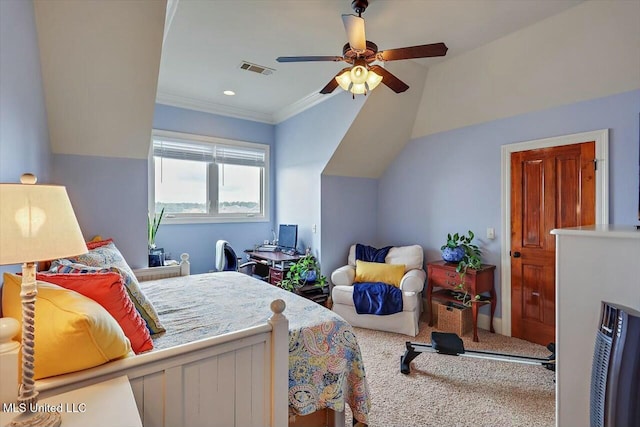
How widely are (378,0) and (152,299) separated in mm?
2723

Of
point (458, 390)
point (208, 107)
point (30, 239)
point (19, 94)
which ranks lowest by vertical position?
point (458, 390)

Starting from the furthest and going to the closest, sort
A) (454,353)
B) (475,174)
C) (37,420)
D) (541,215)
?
(475,174) → (541,215) → (454,353) → (37,420)

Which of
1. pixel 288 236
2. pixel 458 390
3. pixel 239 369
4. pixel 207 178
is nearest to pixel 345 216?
pixel 288 236

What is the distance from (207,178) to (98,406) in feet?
12.9

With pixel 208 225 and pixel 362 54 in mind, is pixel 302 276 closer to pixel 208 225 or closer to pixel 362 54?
pixel 208 225

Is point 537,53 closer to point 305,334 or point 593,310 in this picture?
point 593,310

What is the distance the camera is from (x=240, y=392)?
137 centimetres

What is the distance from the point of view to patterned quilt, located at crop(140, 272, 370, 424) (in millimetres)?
1587

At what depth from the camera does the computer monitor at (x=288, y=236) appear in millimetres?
4375

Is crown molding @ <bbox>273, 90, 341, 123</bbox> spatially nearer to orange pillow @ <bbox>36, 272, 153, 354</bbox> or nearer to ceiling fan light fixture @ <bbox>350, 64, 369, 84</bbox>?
ceiling fan light fixture @ <bbox>350, 64, 369, 84</bbox>

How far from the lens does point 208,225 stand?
448cm

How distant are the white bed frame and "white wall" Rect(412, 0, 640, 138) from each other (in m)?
3.03

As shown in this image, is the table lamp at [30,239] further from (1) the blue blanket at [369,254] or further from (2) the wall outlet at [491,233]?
(2) the wall outlet at [491,233]

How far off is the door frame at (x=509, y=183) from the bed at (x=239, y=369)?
235 centimetres
